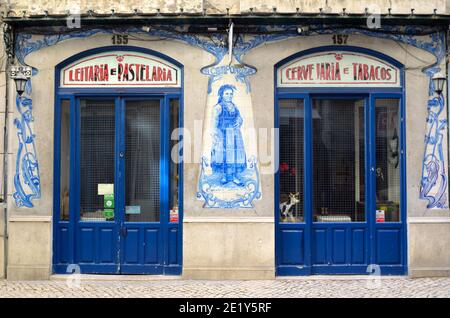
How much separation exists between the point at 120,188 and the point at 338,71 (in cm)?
445

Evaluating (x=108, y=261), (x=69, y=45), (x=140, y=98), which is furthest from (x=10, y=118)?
(x=108, y=261)

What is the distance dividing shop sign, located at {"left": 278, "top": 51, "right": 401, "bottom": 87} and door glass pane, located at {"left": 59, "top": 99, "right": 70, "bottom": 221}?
3.91 meters

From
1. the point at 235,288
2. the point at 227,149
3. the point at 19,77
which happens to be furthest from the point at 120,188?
the point at 235,288

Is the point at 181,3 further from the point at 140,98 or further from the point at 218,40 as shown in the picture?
the point at 140,98

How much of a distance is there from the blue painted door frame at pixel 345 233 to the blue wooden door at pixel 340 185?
0.06ft

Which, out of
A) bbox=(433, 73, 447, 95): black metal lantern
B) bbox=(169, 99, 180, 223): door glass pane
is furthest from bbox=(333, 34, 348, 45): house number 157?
bbox=(169, 99, 180, 223): door glass pane

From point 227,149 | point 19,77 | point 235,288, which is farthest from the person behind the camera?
point 227,149

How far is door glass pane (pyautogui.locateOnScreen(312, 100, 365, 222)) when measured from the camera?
32.2 feet

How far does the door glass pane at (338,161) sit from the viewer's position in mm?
9820

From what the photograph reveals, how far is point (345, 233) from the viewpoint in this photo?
974cm

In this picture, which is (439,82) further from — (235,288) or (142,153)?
(142,153)

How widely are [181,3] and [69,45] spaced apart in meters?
2.14

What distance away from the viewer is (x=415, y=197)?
31.6 feet

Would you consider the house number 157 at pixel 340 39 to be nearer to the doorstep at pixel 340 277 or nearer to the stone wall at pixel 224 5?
the stone wall at pixel 224 5
